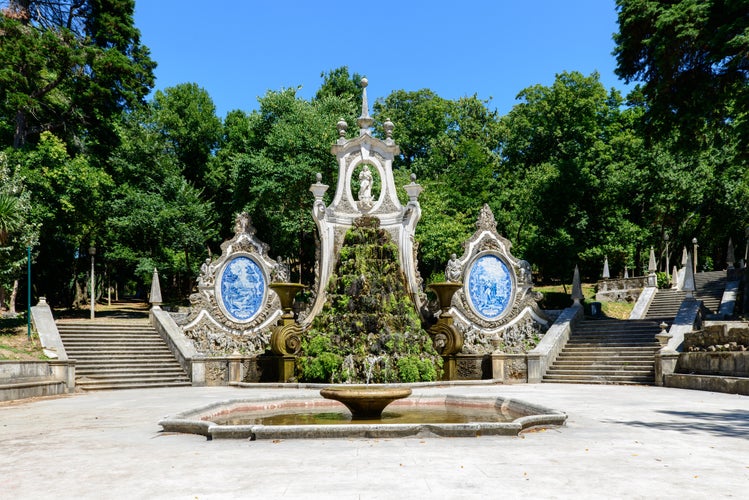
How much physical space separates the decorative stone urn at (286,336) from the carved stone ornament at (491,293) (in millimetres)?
6747

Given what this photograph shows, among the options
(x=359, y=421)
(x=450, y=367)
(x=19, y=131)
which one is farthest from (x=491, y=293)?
(x=19, y=131)

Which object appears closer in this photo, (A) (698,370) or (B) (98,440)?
(B) (98,440)

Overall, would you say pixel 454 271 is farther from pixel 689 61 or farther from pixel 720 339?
pixel 689 61

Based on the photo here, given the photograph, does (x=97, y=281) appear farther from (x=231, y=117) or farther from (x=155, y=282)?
(x=155, y=282)

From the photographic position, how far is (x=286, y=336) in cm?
2030

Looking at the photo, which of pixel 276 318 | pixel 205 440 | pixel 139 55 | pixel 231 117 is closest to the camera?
pixel 205 440

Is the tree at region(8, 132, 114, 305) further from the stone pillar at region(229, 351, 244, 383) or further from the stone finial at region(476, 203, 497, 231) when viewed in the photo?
the stone finial at region(476, 203, 497, 231)

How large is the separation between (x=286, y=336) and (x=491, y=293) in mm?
8769

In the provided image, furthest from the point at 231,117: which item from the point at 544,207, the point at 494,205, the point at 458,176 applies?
the point at 544,207

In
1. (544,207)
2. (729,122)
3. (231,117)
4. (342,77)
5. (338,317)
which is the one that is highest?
(342,77)

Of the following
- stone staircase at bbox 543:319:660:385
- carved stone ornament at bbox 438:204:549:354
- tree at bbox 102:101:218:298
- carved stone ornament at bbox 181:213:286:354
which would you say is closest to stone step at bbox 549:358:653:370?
stone staircase at bbox 543:319:660:385

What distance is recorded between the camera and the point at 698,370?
675 inches

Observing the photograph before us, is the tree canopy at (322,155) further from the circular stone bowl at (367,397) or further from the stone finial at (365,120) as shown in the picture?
the circular stone bowl at (367,397)

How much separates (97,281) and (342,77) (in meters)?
24.1
